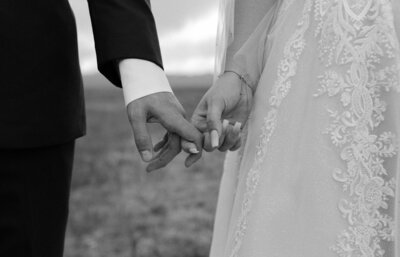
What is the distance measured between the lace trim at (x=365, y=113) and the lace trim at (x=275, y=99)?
11cm

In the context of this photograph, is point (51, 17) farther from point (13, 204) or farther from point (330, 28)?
point (330, 28)

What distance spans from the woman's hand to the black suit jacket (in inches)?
8.5

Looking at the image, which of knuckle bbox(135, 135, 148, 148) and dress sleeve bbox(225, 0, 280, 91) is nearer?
knuckle bbox(135, 135, 148, 148)

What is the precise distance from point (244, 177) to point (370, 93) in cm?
41

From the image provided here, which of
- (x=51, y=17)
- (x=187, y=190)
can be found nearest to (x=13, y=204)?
(x=51, y=17)

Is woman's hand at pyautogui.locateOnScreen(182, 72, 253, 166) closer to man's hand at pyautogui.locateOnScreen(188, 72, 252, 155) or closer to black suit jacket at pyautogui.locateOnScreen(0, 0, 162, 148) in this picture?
man's hand at pyautogui.locateOnScreen(188, 72, 252, 155)

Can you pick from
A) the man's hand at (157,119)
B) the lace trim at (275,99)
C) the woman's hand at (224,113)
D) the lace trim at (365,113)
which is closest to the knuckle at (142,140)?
the man's hand at (157,119)

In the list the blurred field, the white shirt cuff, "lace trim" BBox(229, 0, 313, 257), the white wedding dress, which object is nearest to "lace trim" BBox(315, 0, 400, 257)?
the white wedding dress

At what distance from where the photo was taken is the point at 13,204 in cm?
173

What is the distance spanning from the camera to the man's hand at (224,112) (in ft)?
6.15

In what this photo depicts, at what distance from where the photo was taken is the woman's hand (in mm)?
1870

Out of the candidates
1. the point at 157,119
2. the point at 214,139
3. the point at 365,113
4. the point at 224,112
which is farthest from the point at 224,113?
the point at 365,113

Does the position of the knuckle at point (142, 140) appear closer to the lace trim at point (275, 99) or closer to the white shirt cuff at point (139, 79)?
the white shirt cuff at point (139, 79)

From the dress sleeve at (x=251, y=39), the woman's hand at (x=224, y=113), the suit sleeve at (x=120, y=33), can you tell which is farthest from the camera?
the dress sleeve at (x=251, y=39)
